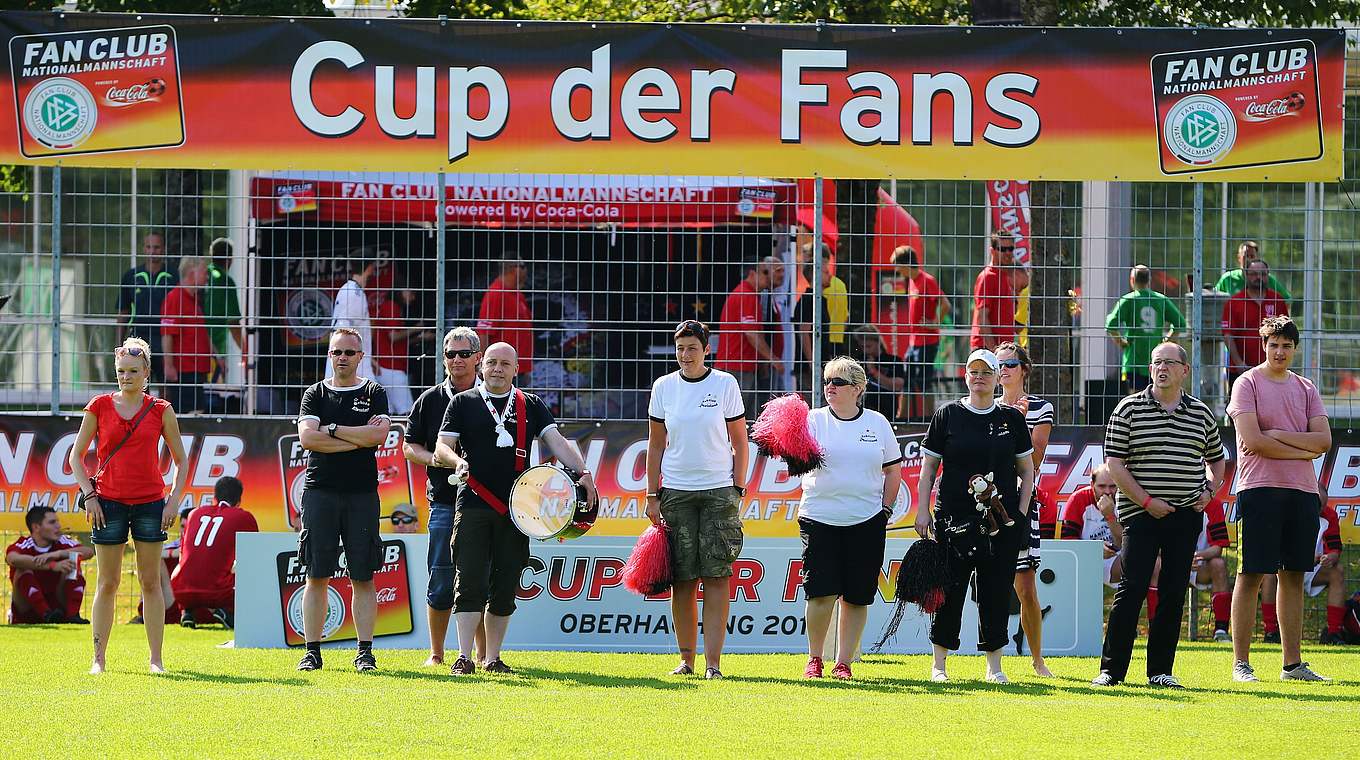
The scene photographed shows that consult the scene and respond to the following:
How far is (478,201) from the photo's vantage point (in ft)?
47.4

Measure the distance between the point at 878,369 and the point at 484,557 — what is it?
429 centimetres

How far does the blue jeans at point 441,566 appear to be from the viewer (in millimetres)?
9914

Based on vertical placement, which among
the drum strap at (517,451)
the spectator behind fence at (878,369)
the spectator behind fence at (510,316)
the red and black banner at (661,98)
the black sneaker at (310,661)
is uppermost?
the red and black banner at (661,98)

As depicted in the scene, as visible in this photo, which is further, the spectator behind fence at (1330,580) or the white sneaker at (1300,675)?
the spectator behind fence at (1330,580)

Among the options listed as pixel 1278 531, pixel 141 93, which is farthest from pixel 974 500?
pixel 141 93

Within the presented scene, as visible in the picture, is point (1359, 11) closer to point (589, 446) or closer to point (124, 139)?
point (589, 446)

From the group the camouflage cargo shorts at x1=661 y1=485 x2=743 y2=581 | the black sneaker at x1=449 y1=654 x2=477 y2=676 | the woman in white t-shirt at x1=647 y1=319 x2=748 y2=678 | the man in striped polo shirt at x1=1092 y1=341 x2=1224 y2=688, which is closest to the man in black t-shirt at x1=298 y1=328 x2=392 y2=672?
the black sneaker at x1=449 y1=654 x2=477 y2=676

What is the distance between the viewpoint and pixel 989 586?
9.77 meters

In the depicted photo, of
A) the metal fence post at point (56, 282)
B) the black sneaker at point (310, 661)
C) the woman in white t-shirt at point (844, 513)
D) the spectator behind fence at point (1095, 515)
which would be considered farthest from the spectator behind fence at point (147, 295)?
the spectator behind fence at point (1095, 515)

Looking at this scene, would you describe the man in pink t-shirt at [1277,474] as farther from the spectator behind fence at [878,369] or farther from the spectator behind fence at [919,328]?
the spectator behind fence at [878,369]

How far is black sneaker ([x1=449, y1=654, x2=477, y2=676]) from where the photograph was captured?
965 cm

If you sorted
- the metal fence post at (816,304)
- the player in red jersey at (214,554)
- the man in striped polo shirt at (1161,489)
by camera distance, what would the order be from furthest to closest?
1. the player in red jersey at (214,554)
2. the metal fence post at (816,304)
3. the man in striped polo shirt at (1161,489)

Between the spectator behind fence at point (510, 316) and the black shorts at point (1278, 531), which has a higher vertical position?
the spectator behind fence at point (510, 316)

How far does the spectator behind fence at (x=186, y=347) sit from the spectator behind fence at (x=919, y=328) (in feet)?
16.8
